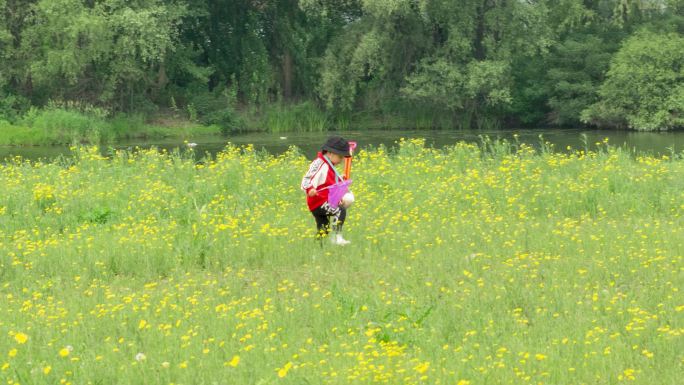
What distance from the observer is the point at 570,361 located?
21.6ft

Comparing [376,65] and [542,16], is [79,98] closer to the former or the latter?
[376,65]

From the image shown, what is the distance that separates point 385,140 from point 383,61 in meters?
6.26

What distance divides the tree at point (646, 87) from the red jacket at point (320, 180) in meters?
28.3

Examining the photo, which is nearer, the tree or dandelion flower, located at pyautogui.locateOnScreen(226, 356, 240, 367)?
dandelion flower, located at pyautogui.locateOnScreen(226, 356, 240, 367)

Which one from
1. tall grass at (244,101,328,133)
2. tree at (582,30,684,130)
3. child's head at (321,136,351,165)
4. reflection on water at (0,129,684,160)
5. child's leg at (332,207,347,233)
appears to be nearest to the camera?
child's head at (321,136,351,165)

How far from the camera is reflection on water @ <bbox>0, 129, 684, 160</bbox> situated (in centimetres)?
3109

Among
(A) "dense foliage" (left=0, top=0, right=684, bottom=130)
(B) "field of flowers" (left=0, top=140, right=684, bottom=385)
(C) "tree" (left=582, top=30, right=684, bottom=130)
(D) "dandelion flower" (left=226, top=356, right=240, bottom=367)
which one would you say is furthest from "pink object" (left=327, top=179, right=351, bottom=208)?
(C) "tree" (left=582, top=30, right=684, bottom=130)

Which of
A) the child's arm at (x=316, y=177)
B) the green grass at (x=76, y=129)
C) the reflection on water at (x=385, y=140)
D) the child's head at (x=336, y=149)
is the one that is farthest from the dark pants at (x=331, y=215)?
the green grass at (x=76, y=129)

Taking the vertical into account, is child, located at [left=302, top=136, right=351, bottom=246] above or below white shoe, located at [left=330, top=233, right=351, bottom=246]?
above

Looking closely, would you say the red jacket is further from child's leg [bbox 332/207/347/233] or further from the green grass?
the green grass

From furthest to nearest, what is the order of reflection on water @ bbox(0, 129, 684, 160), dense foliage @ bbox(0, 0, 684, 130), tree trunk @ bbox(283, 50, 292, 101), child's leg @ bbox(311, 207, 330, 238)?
tree trunk @ bbox(283, 50, 292, 101), dense foliage @ bbox(0, 0, 684, 130), reflection on water @ bbox(0, 129, 684, 160), child's leg @ bbox(311, 207, 330, 238)

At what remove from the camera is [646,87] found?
1439 inches

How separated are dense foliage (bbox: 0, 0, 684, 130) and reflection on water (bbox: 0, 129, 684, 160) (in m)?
1.94

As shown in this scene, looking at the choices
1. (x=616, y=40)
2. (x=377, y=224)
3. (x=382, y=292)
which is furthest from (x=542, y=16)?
(x=382, y=292)
